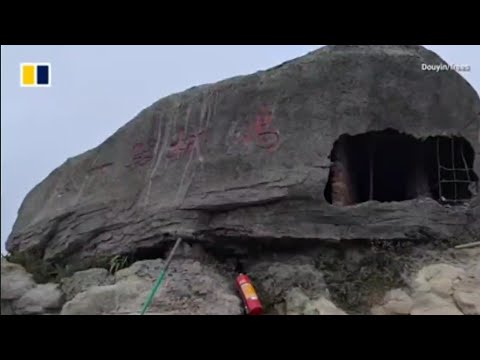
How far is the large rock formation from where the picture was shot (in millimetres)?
8180

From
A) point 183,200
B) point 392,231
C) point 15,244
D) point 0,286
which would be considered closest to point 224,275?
point 183,200

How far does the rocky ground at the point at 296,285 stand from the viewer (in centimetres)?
757

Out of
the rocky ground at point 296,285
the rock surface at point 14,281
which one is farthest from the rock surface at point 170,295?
the rock surface at point 14,281

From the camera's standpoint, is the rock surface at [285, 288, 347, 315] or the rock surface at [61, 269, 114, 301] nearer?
the rock surface at [285, 288, 347, 315]

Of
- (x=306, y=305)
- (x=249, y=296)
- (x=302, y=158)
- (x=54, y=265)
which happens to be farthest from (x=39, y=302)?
(x=302, y=158)

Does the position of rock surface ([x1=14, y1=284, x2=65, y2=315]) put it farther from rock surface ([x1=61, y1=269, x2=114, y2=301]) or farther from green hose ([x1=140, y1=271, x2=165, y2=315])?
green hose ([x1=140, y1=271, x2=165, y2=315])

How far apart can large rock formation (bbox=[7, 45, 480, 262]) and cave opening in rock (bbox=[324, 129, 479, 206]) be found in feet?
0.06

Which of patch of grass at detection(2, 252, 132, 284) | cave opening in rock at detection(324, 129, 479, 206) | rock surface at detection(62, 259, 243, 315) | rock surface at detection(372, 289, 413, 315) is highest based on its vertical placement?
cave opening in rock at detection(324, 129, 479, 206)

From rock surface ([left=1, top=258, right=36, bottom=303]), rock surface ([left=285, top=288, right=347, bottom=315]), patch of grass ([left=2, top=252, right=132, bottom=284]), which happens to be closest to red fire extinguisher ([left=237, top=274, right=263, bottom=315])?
rock surface ([left=285, top=288, right=347, bottom=315])

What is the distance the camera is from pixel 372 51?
28.3 feet

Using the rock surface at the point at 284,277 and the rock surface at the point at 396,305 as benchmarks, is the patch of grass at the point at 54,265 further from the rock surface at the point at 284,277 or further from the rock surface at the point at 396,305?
the rock surface at the point at 396,305

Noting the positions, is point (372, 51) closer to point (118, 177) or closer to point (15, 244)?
point (118, 177)

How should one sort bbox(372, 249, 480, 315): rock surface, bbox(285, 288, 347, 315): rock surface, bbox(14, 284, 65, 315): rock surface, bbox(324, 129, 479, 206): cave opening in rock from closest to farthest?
bbox(372, 249, 480, 315): rock surface < bbox(285, 288, 347, 315): rock surface < bbox(14, 284, 65, 315): rock surface < bbox(324, 129, 479, 206): cave opening in rock

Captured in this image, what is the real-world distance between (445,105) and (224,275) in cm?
345
